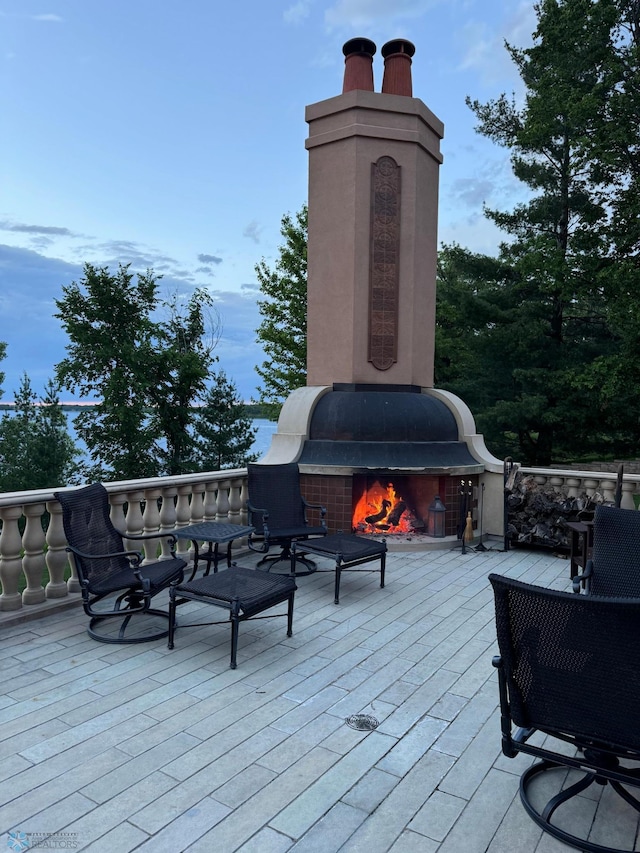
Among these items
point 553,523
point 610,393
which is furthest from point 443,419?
point 610,393

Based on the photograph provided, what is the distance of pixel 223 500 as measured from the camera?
6414mm

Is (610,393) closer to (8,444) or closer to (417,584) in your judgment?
(417,584)

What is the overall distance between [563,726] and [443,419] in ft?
18.8

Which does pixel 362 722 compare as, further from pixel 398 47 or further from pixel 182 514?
pixel 398 47

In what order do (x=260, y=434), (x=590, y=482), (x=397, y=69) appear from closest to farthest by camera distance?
1. (x=590, y=482)
2. (x=397, y=69)
3. (x=260, y=434)

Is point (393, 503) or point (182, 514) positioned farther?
point (393, 503)

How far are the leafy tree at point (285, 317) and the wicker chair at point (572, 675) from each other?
17630 millimetres

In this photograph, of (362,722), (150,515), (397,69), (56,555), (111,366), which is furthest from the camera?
(111,366)

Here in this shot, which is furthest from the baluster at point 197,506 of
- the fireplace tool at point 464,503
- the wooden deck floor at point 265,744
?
the fireplace tool at point 464,503

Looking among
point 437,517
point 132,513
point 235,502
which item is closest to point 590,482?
point 437,517

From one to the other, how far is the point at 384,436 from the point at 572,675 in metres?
5.21

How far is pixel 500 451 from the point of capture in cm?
1764

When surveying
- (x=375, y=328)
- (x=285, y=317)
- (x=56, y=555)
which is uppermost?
(x=285, y=317)

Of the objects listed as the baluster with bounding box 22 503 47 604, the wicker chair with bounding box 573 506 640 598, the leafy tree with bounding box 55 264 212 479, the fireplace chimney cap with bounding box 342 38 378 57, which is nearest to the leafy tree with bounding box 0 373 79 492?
the leafy tree with bounding box 55 264 212 479
